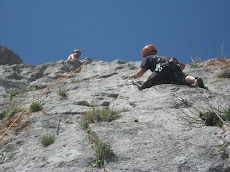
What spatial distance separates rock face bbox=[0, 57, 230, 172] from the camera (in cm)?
301

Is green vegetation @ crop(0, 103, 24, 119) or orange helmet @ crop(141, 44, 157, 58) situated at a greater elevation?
orange helmet @ crop(141, 44, 157, 58)

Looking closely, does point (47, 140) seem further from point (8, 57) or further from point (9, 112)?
point (8, 57)

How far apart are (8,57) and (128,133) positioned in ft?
40.2

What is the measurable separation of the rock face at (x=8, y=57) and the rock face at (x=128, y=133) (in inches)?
298

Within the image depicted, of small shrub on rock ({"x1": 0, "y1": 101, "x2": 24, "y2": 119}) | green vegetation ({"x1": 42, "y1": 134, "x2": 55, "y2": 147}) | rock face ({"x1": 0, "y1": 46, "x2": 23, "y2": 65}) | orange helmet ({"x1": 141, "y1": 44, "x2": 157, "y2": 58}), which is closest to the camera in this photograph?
green vegetation ({"x1": 42, "y1": 134, "x2": 55, "y2": 147})

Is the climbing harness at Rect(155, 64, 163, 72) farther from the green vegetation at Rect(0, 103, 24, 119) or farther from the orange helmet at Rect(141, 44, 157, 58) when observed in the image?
the green vegetation at Rect(0, 103, 24, 119)

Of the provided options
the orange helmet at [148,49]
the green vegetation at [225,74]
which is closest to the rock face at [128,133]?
the green vegetation at [225,74]

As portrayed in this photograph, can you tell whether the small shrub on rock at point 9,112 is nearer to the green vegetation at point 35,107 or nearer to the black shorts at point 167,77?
the green vegetation at point 35,107

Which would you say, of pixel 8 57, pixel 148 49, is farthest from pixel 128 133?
pixel 8 57

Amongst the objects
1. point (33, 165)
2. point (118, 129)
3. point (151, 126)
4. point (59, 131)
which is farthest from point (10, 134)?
point (151, 126)

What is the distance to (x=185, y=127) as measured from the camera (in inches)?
146

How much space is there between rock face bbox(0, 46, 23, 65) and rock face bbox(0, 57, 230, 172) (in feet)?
24.8

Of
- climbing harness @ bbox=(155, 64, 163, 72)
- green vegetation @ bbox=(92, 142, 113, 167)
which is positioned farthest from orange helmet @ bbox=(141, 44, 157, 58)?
green vegetation @ bbox=(92, 142, 113, 167)

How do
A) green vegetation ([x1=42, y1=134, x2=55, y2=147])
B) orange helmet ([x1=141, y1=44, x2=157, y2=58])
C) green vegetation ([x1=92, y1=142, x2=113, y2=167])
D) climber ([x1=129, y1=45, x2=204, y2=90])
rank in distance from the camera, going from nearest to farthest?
green vegetation ([x1=92, y1=142, x2=113, y2=167]) → green vegetation ([x1=42, y1=134, x2=55, y2=147]) → climber ([x1=129, y1=45, x2=204, y2=90]) → orange helmet ([x1=141, y1=44, x2=157, y2=58])
